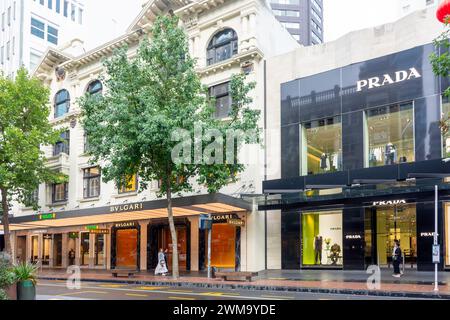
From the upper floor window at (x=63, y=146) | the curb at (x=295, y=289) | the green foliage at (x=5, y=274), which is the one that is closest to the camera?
the green foliage at (x=5, y=274)

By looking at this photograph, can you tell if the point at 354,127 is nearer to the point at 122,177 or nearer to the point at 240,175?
the point at 240,175

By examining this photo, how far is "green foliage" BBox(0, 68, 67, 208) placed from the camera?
108ft

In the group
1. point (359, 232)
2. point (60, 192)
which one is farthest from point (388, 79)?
point (60, 192)

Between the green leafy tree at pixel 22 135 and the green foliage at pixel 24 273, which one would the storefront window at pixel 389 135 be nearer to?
the green foliage at pixel 24 273

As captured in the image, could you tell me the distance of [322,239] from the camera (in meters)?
26.3

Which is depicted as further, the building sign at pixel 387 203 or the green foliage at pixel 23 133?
the green foliage at pixel 23 133

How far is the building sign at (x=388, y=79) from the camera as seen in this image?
77.9 ft

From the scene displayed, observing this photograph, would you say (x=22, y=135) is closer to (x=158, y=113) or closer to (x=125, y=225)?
(x=125, y=225)

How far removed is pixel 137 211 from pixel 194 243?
12.4ft

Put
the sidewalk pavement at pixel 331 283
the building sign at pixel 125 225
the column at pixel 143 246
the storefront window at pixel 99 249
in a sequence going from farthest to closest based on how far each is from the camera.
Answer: the storefront window at pixel 99 249, the building sign at pixel 125 225, the column at pixel 143 246, the sidewalk pavement at pixel 331 283

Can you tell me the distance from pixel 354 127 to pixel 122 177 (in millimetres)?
11369

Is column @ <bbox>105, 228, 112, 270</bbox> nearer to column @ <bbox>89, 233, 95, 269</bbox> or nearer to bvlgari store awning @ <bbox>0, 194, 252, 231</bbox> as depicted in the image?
bvlgari store awning @ <bbox>0, 194, 252, 231</bbox>

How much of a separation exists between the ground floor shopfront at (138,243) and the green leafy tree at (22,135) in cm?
297

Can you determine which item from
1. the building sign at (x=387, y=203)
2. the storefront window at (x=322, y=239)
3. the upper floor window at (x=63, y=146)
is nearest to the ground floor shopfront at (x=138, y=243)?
the storefront window at (x=322, y=239)
